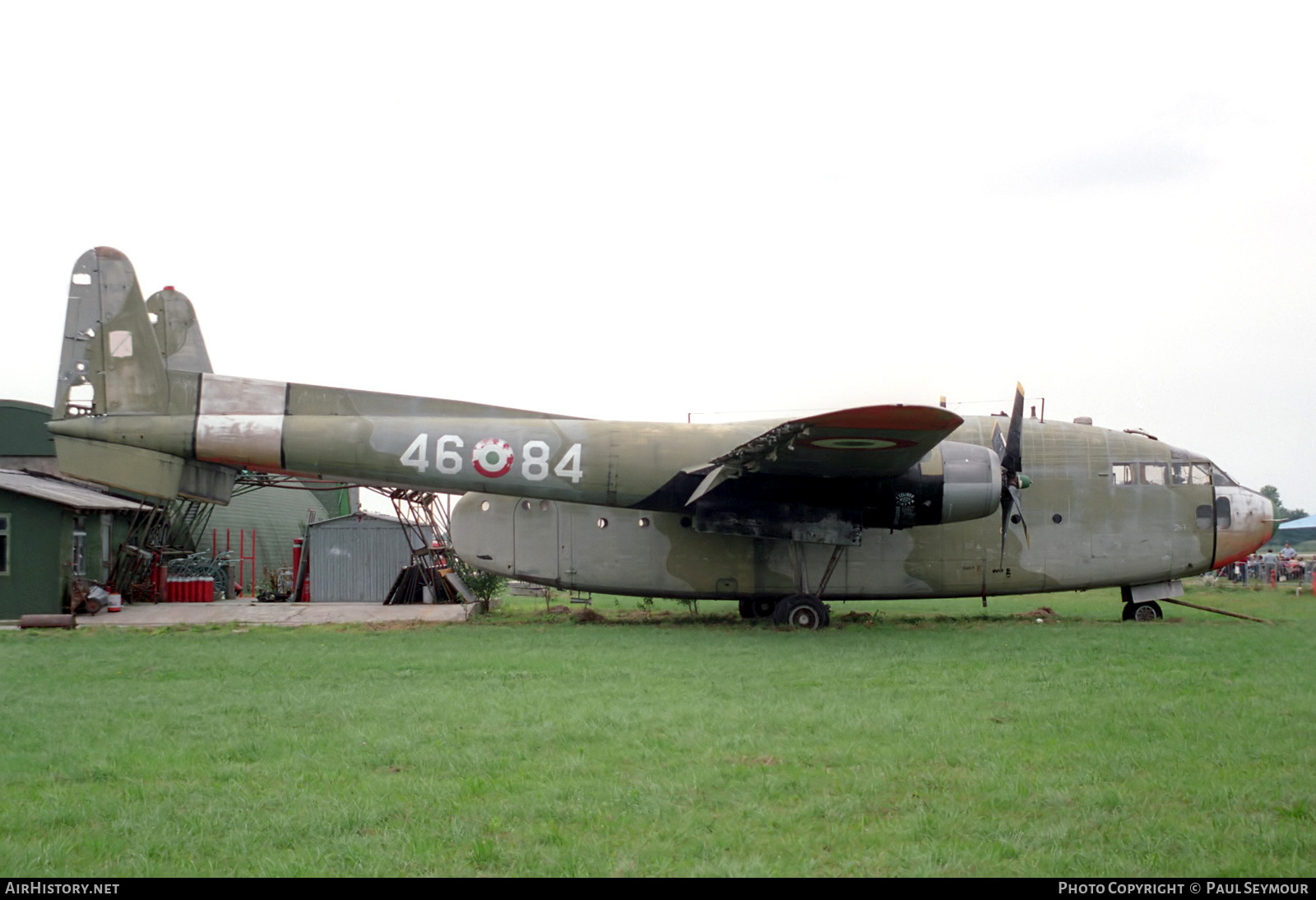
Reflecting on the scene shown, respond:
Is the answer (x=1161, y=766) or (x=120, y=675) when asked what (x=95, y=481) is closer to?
Result: (x=120, y=675)

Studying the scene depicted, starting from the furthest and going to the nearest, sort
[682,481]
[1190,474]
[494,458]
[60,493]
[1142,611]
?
[60,493]
[1142,611]
[1190,474]
[682,481]
[494,458]

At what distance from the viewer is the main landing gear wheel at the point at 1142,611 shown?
1748 cm

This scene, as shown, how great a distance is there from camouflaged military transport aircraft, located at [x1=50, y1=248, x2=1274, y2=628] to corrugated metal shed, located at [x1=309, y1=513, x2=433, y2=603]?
8782 millimetres

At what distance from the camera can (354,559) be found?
26.3 m

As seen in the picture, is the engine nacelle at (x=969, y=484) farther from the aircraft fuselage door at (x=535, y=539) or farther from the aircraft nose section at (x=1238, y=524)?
the aircraft fuselage door at (x=535, y=539)

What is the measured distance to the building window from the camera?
20498 millimetres

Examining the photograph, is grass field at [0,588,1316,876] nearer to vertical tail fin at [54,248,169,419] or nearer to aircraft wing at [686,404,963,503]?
aircraft wing at [686,404,963,503]

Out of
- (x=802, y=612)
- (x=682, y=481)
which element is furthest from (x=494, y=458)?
(x=802, y=612)

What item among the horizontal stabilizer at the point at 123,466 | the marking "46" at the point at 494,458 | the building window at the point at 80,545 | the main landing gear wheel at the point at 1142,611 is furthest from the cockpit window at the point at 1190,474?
the building window at the point at 80,545

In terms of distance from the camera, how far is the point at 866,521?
16.4 meters

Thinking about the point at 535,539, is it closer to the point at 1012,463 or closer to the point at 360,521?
the point at 1012,463

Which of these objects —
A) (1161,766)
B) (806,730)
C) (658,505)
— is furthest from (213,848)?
(658,505)

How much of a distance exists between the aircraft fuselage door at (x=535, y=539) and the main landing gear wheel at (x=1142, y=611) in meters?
10.3

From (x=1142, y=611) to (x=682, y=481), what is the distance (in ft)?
28.3
